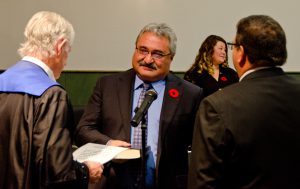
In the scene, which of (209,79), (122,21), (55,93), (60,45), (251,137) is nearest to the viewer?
(251,137)

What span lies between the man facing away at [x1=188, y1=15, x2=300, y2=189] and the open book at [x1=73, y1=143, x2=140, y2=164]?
422 mm

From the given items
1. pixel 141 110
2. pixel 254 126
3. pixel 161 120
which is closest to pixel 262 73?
pixel 254 126

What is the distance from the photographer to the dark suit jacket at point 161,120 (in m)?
2.37

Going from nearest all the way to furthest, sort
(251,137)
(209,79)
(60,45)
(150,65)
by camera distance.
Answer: (251,137)
(60,45)
(150,65)
(209,79)

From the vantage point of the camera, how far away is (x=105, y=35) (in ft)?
17.7

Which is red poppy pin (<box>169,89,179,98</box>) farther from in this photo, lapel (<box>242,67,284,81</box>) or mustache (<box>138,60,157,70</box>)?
lapel (<box>242,67,284,81</box>)

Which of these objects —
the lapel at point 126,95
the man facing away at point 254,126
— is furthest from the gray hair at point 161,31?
the man facing away at point 254,126

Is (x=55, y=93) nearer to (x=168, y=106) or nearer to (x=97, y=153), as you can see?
(x=97, y=153)

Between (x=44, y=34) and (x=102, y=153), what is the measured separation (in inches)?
24.4

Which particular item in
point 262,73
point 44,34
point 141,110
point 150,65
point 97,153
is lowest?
point 97,153

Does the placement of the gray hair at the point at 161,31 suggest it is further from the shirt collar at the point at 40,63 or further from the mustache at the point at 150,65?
the shirt collar at the point at 40,63

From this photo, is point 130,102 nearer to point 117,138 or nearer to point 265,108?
point 117,138

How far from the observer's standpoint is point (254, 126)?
5.34 feet

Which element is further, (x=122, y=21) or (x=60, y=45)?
(x=122, y=21)
